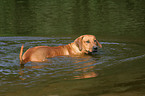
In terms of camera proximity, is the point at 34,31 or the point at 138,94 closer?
the point at 138,94

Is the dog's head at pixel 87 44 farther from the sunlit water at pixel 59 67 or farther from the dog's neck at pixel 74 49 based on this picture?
the sunlit water at pixel 59 67

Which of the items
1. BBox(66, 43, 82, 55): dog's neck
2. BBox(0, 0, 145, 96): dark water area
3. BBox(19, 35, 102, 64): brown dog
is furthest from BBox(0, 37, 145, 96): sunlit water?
BBox(66, 43, 82, 55): dog's neck

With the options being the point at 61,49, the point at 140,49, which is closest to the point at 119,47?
the point at 140,49

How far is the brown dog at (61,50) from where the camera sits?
26.8ft

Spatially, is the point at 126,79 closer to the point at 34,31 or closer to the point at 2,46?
the point at 2,46

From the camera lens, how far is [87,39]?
9.49 m

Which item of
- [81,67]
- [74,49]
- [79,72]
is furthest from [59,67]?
[74,49]

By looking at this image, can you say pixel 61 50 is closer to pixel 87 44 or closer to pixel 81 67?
pixel 87 44

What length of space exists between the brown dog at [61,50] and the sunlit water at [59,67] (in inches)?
9.7

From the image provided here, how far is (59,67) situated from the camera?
297 inches

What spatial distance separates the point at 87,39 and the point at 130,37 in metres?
3.70

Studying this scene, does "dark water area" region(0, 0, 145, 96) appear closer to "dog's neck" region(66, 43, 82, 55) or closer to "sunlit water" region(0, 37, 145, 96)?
"sunlit water" region(0, 37, 145, 96)

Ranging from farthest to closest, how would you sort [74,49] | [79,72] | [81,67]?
[74,49] → [81,67] → [79,72]

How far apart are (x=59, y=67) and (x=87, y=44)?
2.20m
